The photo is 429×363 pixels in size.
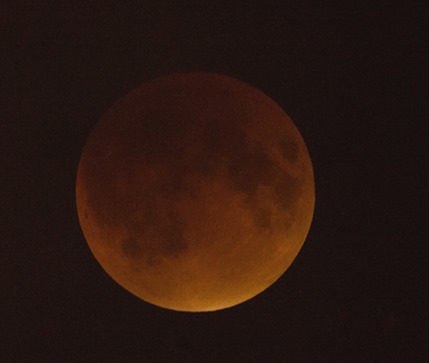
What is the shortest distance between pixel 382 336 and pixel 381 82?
3666 millimetres

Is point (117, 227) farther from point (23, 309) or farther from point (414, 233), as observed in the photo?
point (414, 233)

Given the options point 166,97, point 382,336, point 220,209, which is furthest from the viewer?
point 382,336

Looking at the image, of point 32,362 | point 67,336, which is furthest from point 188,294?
point 32,362

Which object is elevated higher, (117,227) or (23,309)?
(23,309)

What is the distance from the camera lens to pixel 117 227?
4.38 metres

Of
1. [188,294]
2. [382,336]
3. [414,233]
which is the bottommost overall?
[188,294]

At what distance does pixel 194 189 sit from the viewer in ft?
13.6

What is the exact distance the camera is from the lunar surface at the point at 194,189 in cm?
417

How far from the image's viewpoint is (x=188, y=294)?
4.55 metres

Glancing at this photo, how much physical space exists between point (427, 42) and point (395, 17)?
590mm

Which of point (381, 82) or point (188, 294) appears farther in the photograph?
point (381, 82)

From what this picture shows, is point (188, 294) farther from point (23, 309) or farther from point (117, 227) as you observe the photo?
point (23, 309)

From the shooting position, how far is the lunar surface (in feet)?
13.7

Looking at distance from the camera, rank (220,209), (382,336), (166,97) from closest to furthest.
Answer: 1. (220,209)
2. (166,97)
3. (382,336)
